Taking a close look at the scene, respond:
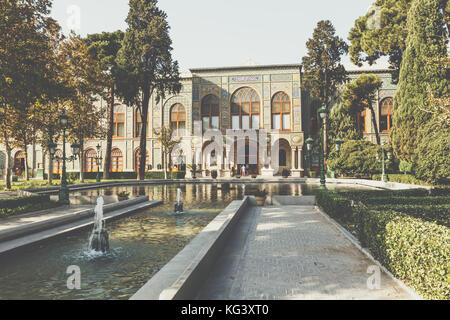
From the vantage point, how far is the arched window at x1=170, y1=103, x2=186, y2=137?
4116 centimetres

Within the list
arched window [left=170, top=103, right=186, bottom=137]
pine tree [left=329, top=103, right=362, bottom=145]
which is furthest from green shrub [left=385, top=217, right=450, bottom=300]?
arched window [left=170, top=103, right=186, bottom=137]

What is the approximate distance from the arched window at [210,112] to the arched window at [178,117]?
272 cm

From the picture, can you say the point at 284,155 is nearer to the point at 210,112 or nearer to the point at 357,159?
the point at 210,112

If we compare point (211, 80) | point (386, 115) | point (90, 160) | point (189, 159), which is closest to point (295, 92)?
point (211, 80)

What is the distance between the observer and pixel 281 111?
39125mm

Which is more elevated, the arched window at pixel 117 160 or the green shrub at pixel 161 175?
the arched window at pixel 117 160

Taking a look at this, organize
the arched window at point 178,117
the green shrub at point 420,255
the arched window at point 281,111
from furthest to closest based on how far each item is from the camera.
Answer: the arched window at point 178,117, the arched window at point 281,111, the green shrub at point 420,255

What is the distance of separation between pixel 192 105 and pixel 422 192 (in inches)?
1243

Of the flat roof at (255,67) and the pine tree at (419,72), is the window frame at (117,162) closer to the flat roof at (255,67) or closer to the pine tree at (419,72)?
the flat roof at (255,67)

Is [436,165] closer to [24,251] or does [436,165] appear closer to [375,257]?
[375,257]

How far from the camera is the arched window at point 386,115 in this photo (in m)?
38.7

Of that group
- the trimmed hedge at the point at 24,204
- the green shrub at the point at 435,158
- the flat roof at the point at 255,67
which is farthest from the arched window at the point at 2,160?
the green shrub at the point at 435,158

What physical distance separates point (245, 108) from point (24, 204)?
99.2 feet

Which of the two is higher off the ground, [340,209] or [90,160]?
[90,160]
